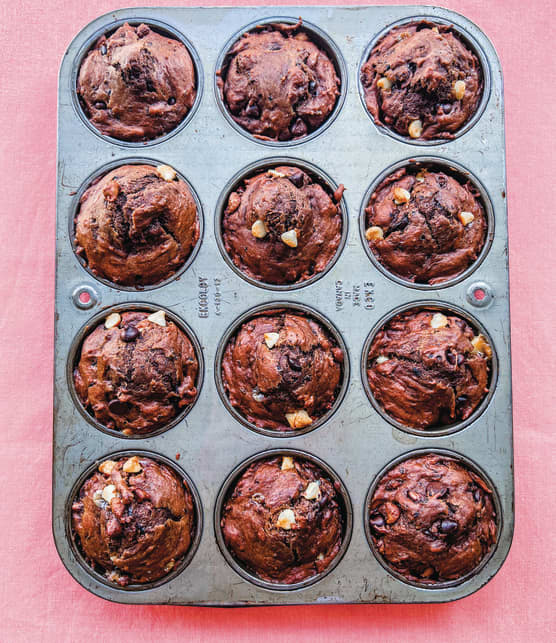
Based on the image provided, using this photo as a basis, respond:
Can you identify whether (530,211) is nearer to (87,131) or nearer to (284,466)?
(284,466)

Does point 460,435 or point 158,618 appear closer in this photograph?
point 460,435

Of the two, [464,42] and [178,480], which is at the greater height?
[464,42]

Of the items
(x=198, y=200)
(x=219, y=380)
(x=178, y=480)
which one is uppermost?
(x=198, y=200)

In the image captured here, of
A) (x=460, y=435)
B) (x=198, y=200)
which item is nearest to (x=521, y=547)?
(x=460, y=435)

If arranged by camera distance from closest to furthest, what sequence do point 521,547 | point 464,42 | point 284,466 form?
point 284,466 < point 464,42 < point 521,547

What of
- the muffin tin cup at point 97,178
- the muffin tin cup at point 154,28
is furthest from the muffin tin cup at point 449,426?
the muffin tin cup at point 154,28

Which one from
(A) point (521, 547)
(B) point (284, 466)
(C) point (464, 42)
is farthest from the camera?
(A) point (521, 547)

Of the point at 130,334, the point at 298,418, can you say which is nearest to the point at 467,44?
the point at 298,418
